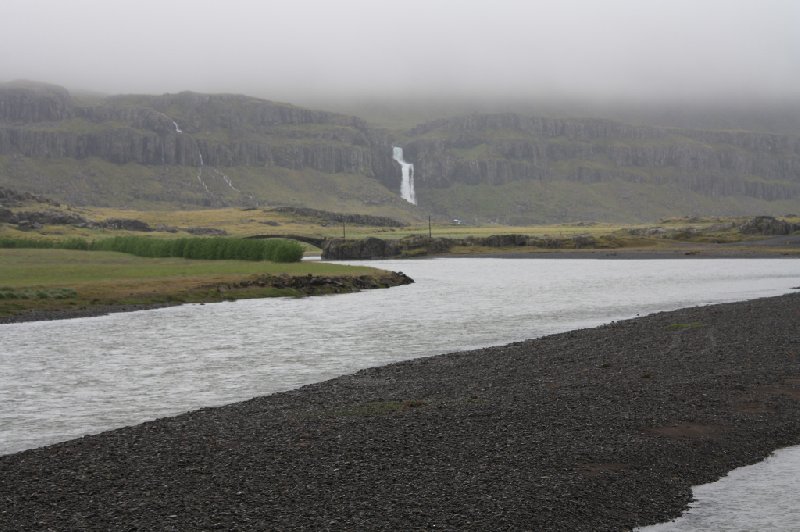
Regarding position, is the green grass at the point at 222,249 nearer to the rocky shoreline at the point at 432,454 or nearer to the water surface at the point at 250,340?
the water surface at the point at 250,340

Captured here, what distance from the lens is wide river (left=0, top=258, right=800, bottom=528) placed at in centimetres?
2662

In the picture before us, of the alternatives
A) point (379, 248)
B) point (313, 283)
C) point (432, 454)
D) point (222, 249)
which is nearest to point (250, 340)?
point (432, 454)

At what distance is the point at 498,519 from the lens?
582 inches

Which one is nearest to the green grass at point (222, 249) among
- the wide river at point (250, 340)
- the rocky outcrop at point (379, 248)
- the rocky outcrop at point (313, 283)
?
the rocky outcrop at point (313, 283)

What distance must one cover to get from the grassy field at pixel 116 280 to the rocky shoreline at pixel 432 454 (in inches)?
1378

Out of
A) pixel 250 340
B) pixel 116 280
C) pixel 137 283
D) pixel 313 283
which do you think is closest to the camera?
pixel 250 340

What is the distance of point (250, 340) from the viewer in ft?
140

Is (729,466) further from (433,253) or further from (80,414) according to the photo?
(433,253)

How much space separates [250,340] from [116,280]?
31.1 metres

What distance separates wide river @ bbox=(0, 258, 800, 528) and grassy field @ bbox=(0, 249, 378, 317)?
3.87 metres

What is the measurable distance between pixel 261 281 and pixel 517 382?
49702mm

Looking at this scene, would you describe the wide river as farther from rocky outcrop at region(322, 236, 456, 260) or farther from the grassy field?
rocky outcrop at region(322, 236, 456, 260)

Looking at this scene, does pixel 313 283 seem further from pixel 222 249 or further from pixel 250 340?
pixel 250 340

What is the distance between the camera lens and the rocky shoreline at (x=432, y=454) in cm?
1509
